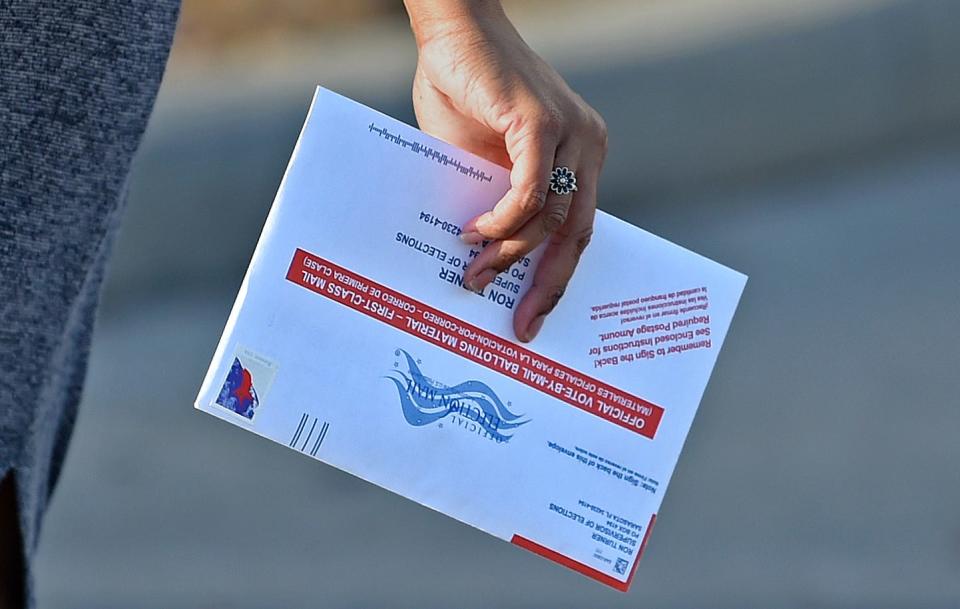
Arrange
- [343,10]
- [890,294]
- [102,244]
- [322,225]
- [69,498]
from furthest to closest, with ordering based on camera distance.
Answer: [343,10]
[890,294]
[69,498]
[102,244]
[322,225]

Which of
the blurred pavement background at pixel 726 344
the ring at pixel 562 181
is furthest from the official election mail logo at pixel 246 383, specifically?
the blurred pavement background at pixel 726 344

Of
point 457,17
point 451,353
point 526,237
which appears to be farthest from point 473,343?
point 457,17

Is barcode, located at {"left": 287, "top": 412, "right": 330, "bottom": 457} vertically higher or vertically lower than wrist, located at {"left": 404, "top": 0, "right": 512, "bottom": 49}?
lower

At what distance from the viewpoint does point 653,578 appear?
3141 millimetres

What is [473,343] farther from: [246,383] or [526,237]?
[246,383]

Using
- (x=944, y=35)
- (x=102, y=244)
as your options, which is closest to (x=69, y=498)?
(x=102, y=244)

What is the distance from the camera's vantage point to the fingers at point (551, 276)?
1.53 meters

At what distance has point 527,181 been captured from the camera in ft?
4.75

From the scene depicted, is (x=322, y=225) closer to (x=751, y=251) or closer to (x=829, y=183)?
(x=751, y=251)

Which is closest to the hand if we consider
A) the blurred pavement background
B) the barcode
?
the barcode

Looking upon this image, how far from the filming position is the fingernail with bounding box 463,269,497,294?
1506mm

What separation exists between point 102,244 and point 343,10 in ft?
11.2

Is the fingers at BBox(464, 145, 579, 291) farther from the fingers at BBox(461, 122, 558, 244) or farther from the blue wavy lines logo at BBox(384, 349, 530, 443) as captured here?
the blue wavy lines logo at BBox(384, 349, 530, 443)

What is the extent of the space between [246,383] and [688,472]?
2.13 meters
